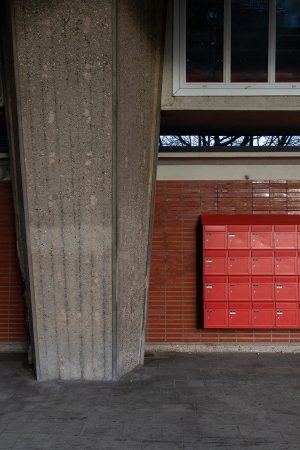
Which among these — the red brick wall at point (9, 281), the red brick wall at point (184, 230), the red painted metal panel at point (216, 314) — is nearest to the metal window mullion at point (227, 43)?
the red brick wall at point (184, 230)

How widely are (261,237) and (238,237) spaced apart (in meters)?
A: 0.36

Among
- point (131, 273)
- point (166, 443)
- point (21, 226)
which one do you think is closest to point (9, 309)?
point (21, 226)

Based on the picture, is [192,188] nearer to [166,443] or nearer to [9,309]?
[9,309]

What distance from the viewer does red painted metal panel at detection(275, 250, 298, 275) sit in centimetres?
725

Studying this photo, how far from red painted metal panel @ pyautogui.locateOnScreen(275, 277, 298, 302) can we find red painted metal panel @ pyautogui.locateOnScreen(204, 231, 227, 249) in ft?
3.36

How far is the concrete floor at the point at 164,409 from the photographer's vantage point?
4.33 m

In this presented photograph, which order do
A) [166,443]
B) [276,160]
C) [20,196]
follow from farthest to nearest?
[276,160]
[20,196]
[166,443]

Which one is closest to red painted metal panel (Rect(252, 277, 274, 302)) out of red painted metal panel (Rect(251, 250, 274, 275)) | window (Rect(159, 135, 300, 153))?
red painted metal panel (Rect(251, 250, 274, 275))

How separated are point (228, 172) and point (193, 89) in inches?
56.4

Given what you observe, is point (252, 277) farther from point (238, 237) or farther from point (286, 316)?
point (286, 316)

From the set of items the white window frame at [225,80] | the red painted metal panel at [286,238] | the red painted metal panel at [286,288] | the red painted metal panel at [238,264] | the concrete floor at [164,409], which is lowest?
the concrete floor at [164,409]

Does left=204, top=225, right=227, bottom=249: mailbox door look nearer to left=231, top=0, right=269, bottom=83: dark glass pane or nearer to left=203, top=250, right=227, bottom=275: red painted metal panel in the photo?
left=203, top=250, right=227, bottom=275: red painted metal panel

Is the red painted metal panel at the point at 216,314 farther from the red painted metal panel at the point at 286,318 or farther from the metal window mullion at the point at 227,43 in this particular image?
the metal window mullion at the point at 227,43

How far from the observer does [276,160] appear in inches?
296
